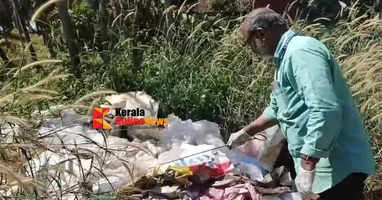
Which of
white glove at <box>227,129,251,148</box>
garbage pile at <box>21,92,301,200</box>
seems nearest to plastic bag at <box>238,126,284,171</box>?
garbage pile at <box>21,92,301,200</box>

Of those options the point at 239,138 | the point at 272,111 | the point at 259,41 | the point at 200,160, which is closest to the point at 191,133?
the point at 200,160

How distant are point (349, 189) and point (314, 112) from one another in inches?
21.5

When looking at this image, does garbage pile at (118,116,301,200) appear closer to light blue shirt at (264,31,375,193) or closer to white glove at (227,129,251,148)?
white glove at (227,129,251,148)

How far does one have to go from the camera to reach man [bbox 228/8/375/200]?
2721mm

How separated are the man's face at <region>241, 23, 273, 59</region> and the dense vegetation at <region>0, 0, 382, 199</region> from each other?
52.9 inches

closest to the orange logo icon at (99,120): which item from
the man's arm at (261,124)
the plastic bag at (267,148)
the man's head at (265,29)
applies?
the plastic bag at (267,148)

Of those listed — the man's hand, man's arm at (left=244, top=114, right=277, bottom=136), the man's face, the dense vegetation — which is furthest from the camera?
the dense vegetation

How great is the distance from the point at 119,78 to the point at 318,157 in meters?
2.85

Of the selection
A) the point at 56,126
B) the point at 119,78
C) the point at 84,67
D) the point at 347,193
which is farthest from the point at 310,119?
the point at 84,67

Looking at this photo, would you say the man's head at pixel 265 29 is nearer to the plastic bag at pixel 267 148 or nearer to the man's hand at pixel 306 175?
the man's hand at pixel 306 175

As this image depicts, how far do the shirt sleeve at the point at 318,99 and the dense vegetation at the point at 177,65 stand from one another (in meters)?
1.39

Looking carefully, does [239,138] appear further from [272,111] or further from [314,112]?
[314,112]

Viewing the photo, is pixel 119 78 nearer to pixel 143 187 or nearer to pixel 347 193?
pixel 143 187

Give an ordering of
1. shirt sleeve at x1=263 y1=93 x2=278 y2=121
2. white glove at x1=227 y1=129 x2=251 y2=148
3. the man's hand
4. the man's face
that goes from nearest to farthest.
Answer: the man's hand
the man's face
shirt sleeve at x1=263 y1=93 x2=278 y2=121
white glove at x1=227 y1=129 x2=251 y2=148
